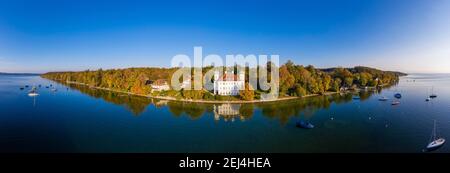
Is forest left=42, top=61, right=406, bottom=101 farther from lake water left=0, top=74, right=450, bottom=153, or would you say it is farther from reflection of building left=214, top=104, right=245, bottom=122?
Result: lake water left=0, top=74, right=450, bottom=153

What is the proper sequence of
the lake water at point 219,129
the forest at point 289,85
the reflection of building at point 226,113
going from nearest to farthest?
the lake water at point 219,129
the reflection of building at point 226,113
the forest at point 289,85

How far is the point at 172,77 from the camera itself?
24.1m

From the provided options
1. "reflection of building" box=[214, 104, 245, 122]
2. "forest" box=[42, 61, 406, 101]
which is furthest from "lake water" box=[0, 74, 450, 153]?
"forest" box=[42, 61, 406, 101]

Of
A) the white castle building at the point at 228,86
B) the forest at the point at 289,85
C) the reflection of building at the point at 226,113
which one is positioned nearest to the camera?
the reflection of building at the point at 226,113

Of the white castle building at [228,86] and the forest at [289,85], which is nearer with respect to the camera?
the forest at [289,85]

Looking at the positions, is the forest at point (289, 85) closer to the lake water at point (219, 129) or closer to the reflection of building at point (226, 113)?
the reflection of building at point (226, 113)

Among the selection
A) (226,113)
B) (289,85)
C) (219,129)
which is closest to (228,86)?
(289,85)

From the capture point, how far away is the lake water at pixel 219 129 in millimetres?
8156

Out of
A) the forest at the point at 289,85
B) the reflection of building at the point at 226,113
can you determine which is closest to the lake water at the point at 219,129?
the reflection of building at the point at 226,113

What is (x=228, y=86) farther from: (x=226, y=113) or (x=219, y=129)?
(x=219, y=129)

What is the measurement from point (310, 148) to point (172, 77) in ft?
59.5

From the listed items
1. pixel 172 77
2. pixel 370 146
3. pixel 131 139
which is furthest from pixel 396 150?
pixel 172 77
